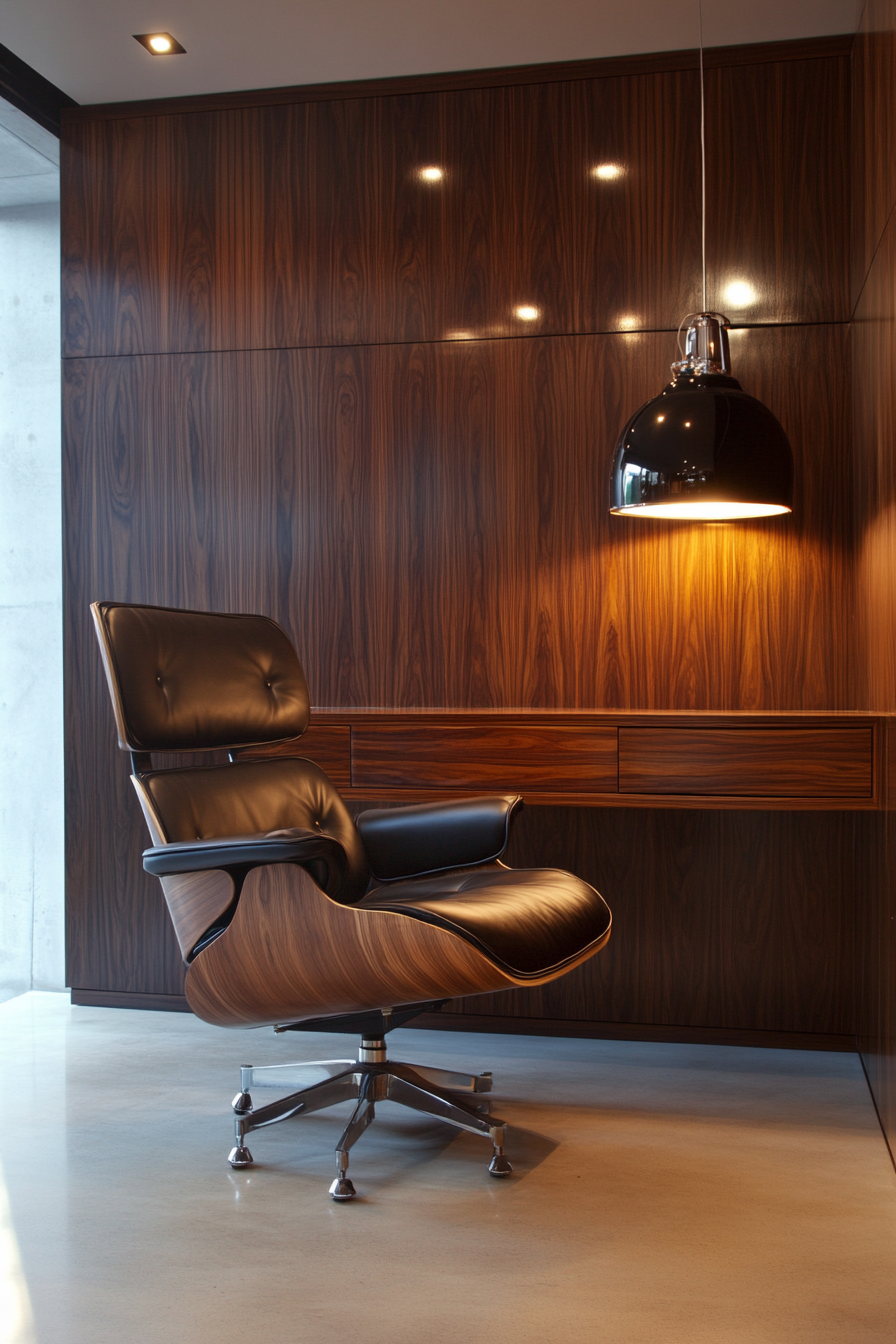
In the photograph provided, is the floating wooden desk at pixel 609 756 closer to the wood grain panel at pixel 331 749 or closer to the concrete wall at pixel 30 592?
the wood grain panel at pixel 331 749

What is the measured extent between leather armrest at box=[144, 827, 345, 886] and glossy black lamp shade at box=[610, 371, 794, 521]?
1135mm

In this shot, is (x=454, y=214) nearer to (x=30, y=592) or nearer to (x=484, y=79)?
(x=484, y=79)

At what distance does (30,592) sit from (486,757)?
190 cm

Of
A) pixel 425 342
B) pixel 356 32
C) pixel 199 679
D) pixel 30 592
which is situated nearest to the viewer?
pixel 199 679

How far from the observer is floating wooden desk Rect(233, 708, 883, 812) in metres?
2.74

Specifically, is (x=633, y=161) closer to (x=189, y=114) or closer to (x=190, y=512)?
(x=189, y=114)

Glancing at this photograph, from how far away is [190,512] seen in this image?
3539 mm

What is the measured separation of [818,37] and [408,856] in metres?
2.30

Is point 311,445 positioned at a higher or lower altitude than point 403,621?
higher

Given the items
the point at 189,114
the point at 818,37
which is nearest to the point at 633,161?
the point at 818,37

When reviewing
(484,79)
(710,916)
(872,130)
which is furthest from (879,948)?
(484,79)

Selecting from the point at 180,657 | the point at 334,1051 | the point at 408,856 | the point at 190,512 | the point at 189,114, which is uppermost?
the point at 189,114

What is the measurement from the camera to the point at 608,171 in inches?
129

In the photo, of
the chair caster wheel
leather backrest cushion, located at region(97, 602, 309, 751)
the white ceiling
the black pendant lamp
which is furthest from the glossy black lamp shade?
the chair caster wheel
